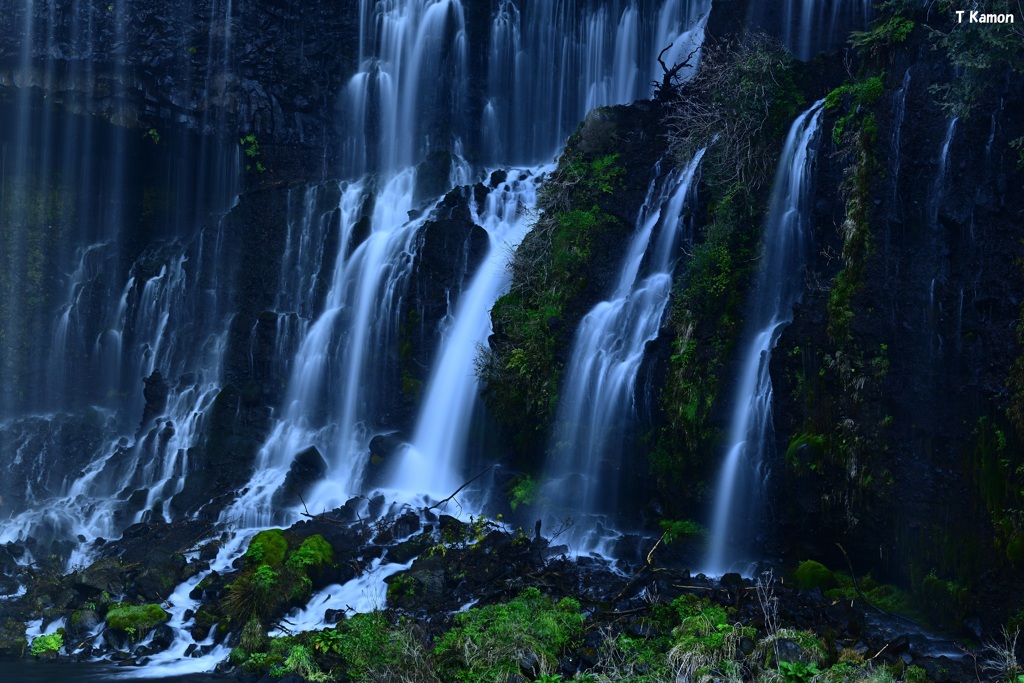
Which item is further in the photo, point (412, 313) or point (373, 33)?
point (373, 33)

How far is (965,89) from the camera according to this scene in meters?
11.5

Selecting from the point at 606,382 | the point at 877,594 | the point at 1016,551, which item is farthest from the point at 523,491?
the point at 1016,551

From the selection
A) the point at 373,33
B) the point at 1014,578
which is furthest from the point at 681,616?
the point at 373,33

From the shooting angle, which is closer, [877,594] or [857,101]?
[877,594]

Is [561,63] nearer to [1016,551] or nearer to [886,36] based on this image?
[886,36]

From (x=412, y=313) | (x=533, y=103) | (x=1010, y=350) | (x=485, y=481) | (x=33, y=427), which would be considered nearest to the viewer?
(x=1010, y=350)

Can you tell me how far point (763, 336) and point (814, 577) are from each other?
3.39 meters

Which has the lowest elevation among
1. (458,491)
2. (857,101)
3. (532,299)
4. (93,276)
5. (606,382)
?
(458,491)

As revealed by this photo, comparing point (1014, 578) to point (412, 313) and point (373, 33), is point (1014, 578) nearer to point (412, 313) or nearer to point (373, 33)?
point (412, 313)

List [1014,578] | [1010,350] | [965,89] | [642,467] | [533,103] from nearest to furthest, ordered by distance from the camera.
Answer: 1. [1014,578]
2. [1010,350]
3. [965,89]
4. [642,467]
5. [533,103]

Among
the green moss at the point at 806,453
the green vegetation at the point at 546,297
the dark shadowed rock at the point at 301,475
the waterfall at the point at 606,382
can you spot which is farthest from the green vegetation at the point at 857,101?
the dark shadowed rock at the point at 301,475

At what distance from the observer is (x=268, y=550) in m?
13.4

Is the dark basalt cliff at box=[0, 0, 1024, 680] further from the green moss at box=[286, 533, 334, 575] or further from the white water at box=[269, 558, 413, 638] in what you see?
the white water at box=[269, 558, 413, 638]

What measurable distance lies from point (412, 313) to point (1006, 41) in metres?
11.3
